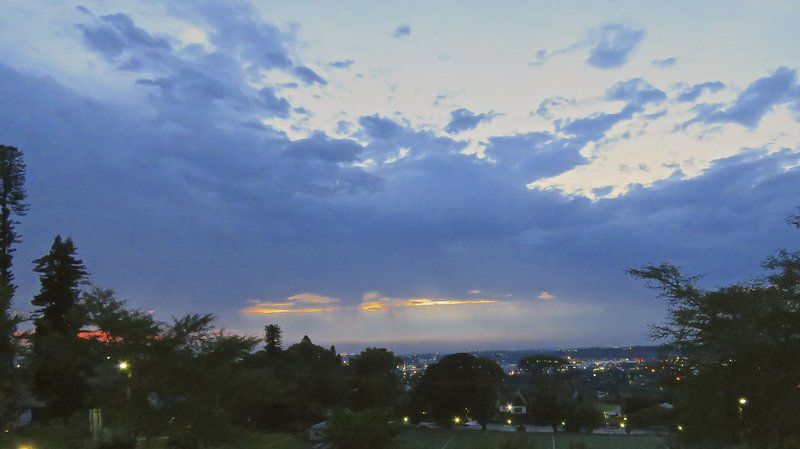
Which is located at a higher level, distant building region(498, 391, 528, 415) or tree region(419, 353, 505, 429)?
tree region(419, 353, 505, 429)

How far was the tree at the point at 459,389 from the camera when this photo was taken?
147 feet

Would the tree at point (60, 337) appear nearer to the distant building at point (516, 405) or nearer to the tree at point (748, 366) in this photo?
the tree at point (748, 366)

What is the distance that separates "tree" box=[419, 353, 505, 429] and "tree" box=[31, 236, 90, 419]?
25331 mm

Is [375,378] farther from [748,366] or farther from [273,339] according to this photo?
[748,366]

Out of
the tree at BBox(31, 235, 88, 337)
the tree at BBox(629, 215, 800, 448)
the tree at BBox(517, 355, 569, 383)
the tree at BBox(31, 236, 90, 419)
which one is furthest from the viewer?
the tree at BBox(517, 355, 569, 383)

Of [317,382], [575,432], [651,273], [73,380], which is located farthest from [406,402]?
[651,273]

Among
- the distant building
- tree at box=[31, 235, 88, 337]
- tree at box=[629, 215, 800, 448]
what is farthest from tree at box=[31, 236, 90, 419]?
the distant building

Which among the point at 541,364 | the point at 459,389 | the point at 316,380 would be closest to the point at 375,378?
the point at 316,380

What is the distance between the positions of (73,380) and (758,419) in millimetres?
23731

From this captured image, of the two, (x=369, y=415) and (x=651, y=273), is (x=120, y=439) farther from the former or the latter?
(x=651, y=273)

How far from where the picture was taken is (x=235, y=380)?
17984 millimetres

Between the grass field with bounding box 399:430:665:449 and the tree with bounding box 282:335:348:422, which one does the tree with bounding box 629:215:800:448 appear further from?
the tree with bounding box 282:335:348:422

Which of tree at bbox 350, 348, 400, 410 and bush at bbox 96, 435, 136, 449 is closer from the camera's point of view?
bush at bbox 96, 435, 136, 449

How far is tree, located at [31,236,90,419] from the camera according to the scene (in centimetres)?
1881
